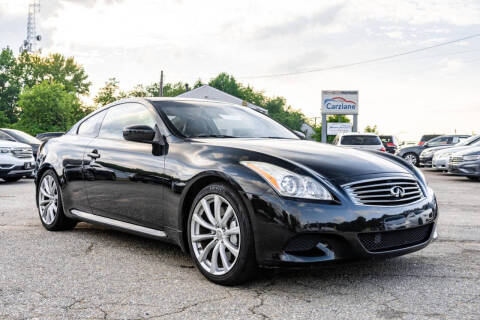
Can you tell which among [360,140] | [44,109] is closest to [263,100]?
[44,109]

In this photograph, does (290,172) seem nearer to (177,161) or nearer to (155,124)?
(177,161)

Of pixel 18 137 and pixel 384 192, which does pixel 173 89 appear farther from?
pixel 384 192

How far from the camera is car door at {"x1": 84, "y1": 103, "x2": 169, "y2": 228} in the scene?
14.7 feet

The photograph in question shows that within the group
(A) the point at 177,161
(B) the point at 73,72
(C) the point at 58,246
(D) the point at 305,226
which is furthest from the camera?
(B) the point at 73,72

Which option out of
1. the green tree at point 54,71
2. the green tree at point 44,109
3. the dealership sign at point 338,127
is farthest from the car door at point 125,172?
the green tree at point 54,71

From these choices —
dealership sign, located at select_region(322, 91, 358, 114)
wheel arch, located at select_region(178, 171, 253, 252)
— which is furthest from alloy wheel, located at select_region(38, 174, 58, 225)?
dealership sign, located at select_region(322, 91, 358, 114)

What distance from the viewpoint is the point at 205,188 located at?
13.1 feet

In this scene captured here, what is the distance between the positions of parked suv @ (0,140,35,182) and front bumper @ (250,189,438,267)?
10478 mm

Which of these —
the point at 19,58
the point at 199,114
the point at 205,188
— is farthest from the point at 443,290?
the point at 19,58

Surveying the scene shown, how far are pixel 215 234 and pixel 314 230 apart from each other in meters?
0.79

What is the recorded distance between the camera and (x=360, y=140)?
1948cm

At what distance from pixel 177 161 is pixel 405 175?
5.81 feet

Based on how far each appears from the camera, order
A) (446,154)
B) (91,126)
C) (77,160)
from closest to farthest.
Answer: (77,160) → (91,126) → (446,154)

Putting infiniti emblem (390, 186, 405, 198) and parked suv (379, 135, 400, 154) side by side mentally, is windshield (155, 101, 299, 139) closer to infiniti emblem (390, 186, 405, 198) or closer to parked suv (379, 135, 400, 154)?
infiniti emblem (390, 186, 405, 198)
